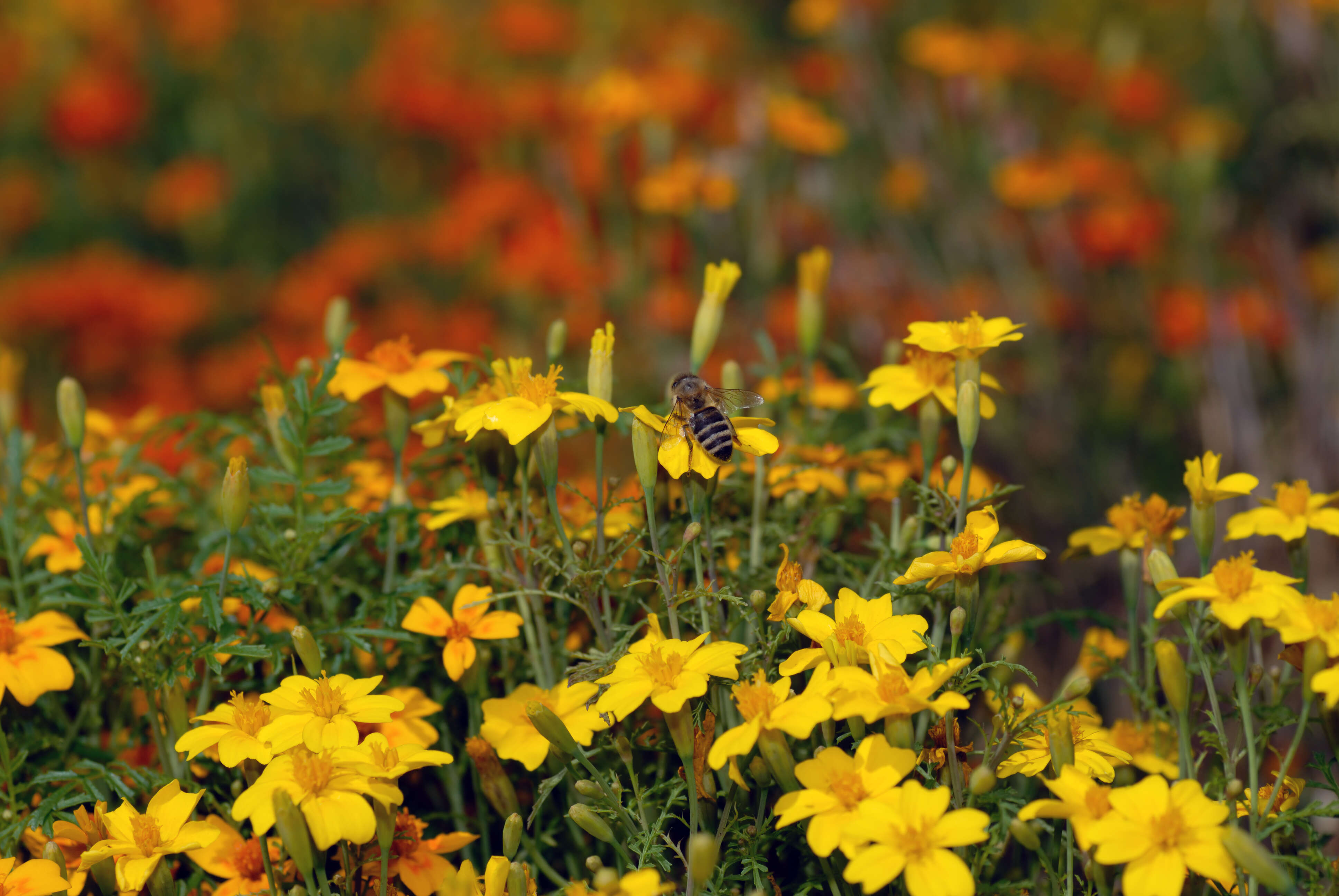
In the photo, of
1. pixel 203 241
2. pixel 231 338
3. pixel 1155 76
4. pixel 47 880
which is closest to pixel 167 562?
pixel 47 880

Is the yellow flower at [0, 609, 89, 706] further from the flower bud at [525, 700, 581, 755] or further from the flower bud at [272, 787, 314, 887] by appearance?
the flower bud at [525, 700, 581, 755]

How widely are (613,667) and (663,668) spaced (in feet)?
0.37

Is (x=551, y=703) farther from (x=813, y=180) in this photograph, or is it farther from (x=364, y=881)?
(x=813, y=180)

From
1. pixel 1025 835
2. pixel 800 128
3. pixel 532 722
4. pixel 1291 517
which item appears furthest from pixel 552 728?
pixel 800 128

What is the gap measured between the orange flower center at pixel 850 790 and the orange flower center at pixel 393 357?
0.69m

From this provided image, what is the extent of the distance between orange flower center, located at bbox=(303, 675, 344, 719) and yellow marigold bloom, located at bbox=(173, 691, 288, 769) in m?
0.03

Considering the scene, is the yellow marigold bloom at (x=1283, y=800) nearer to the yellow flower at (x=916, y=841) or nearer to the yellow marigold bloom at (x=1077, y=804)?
the yellow marigold bloom at (x=1077, y=804)

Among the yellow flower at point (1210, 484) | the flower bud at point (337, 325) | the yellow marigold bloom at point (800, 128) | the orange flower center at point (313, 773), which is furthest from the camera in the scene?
the yellow marigold bloom at point (800, 128)

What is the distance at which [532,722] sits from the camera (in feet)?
3.25

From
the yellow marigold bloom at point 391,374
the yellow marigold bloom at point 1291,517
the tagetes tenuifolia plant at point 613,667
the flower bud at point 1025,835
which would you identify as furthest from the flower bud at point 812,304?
the flower bud at point 1025,835

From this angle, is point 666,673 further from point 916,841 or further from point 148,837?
point 148,837

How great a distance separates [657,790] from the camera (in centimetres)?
109

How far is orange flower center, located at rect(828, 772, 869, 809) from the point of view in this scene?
0.88 meters

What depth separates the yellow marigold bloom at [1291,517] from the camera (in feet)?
3.68
